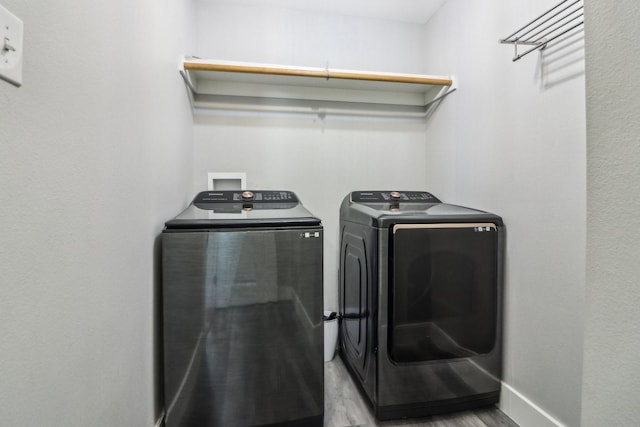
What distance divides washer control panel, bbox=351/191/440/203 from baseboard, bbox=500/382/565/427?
1180 mm

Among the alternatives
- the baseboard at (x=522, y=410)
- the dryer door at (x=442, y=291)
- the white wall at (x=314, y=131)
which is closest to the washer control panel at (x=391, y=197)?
the white wall at (x=314, y=131)

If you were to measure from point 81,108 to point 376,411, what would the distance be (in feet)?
5.59

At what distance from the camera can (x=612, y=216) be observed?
1.65ft

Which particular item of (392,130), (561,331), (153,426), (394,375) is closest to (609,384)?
(561,331)

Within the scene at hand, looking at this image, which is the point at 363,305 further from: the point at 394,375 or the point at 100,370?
the point at 100,370

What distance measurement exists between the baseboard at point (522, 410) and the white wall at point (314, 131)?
1.18 meters

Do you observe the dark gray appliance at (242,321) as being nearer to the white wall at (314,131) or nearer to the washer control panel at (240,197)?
the washer control panel at (240,197)

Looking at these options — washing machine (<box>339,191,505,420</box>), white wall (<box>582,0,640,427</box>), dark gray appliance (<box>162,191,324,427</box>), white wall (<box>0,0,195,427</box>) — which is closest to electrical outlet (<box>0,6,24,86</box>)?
white wall (<box>0,0,195,427</box>)

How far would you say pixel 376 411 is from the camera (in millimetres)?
1480

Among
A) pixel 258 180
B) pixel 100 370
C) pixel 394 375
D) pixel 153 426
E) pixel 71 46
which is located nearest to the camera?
pixel 71 46

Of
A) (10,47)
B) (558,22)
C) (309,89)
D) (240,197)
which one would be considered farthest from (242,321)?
(558,22)

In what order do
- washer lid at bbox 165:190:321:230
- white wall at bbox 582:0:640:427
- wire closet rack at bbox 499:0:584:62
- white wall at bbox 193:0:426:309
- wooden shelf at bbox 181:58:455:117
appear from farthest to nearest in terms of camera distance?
white wall at bbox 193:0:426:309 → wooden shelf at bbox 181:58:455:117 → washer lid at bbox 165:190:321:230 → wire closet rack at bbox 499:0:584:62 → white wall at bbox 582:0:640:427

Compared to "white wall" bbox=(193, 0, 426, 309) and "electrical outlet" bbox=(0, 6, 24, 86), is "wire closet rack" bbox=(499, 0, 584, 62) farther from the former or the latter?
"electrical outlet" bbox=(0, 6, 24, 86)

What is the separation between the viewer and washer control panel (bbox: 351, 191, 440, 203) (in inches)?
78.4
